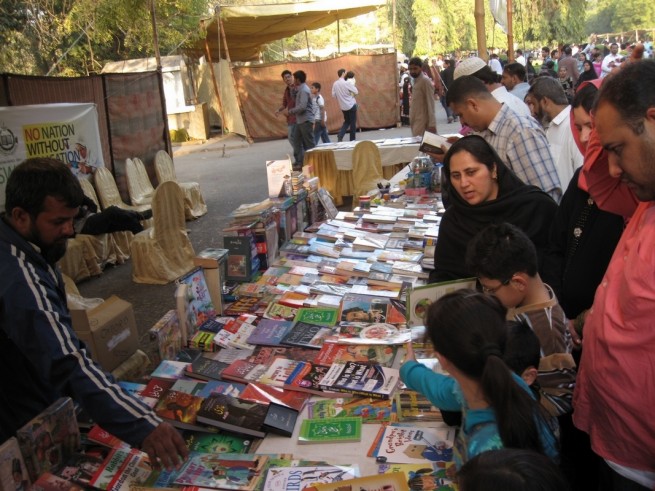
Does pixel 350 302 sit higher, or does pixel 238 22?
pixel 238 22

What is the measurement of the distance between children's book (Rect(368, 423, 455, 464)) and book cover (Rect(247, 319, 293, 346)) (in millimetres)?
814

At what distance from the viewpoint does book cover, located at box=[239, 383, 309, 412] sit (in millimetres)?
Answer: 2102

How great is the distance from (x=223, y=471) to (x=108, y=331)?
133 cm

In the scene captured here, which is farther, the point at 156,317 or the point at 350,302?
the point at 156,317

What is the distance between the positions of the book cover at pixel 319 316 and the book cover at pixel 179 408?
88 centimetres

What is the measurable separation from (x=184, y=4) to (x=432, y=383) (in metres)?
12.6

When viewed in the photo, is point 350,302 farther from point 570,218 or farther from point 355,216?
point 355,216

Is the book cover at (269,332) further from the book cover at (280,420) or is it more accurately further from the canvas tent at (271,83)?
the canvas tent at (271,83)

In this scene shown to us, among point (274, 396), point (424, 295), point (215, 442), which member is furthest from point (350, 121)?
point (215, 442)

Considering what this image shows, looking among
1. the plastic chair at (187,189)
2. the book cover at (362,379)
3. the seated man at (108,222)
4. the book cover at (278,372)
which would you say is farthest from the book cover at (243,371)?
the plastic chair at (187,189)

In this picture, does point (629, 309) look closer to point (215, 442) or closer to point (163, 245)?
point (215, 442)

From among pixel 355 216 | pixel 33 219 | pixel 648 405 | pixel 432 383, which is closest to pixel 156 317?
pixel 355 216

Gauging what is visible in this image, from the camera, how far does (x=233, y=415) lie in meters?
1.94

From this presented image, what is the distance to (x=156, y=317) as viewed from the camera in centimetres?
479
